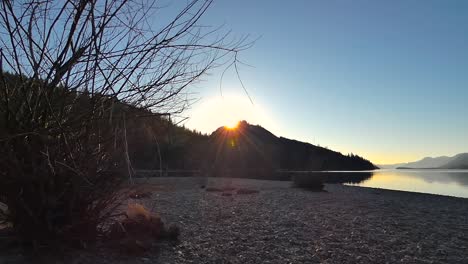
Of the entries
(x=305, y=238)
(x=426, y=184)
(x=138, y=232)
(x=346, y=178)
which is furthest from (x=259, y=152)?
(x=138, y=232)

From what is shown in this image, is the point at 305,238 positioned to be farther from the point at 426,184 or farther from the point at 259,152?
the point at 259,152

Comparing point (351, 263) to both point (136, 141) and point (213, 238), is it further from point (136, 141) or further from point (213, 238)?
point (136, 141)

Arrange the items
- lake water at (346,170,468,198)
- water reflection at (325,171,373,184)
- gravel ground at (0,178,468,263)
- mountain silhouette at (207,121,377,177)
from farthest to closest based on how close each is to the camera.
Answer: mountain silhouette at (207,121,377,177) < water reflection at (325,171,373,184) < lake water at (346,170,468,198) < gravel ground at (0,178,468,263)

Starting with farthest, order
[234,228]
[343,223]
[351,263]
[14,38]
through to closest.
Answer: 1. [343,223]
2. [234,228]
3. [351,263]
4. [14,38]

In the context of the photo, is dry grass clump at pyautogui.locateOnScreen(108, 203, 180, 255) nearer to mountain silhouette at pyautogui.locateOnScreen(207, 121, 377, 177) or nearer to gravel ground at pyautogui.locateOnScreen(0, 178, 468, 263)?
gravel ground at pyautogui.locateOnScreen(0, 178, 468, 263)

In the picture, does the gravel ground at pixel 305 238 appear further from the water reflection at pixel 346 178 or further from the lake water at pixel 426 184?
the water reflection at pixel 346 178

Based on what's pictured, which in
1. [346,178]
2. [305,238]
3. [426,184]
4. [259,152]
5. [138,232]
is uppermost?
[259,152]

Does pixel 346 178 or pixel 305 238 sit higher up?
pixel 346 178

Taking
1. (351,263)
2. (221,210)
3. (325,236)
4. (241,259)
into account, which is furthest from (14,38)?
(221,210)

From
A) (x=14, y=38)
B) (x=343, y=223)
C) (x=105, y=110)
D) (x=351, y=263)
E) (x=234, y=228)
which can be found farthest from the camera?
(x=343, y=223)

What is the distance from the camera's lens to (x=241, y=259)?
19.0ft

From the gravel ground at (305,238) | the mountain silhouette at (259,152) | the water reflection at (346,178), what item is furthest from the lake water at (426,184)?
the mountain silhouette at (259,152)

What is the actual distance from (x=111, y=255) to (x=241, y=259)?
1729 millimetres

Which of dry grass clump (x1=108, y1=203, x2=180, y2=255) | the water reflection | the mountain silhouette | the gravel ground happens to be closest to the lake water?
the water reflection
